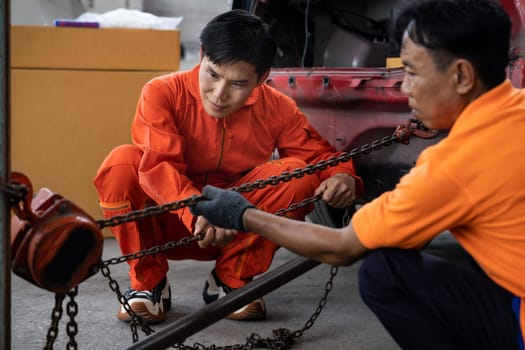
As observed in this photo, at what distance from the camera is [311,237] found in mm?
1856

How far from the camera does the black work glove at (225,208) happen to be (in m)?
1.91

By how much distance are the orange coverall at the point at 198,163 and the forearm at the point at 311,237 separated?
740 mm

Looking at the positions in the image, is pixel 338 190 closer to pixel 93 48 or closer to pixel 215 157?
pixel 215 157

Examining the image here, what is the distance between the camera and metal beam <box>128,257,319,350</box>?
82.5 inches

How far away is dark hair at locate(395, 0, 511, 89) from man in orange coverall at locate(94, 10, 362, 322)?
99 cm

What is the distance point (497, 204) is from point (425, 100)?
0.31m

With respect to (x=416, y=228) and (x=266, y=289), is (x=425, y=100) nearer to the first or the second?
(x=416, y=228)

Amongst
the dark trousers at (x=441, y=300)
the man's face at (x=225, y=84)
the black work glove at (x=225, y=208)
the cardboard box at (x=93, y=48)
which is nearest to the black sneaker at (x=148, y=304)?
the man's face at (x=225, y=84)

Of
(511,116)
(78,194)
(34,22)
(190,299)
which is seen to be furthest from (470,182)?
(34,22)

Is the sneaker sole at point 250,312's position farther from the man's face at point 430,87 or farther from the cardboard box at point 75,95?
the cardboard box at point 75,95

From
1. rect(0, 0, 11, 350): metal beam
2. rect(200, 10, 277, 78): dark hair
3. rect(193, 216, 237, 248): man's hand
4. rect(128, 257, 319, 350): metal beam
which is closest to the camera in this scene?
rect(0, 0, 11, 350): metal beam

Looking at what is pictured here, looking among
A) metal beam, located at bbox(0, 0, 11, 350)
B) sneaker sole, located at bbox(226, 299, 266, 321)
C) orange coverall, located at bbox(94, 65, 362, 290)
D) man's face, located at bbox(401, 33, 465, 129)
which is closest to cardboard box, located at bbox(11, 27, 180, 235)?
orange coverall, located at bbox(94, 65, 362, 290)

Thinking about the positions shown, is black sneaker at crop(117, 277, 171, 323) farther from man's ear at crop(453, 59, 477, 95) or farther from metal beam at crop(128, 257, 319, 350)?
man's ear at crop(453, 59, 477, 95)

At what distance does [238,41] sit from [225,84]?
0.16m
